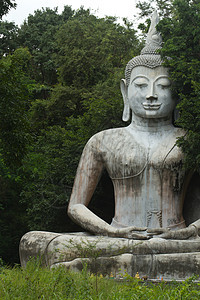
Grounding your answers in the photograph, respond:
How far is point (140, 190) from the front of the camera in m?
10.2

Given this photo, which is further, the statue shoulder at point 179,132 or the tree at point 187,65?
the statue shoulder at point 179,132

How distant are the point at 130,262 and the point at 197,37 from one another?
4044 millimetres

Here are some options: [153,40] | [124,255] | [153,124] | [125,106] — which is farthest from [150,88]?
[124,255]

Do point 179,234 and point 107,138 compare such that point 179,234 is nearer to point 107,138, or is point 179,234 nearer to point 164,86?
point 107,138

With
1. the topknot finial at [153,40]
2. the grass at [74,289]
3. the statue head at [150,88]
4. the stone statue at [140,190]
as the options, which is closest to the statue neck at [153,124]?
the stone statue at [140,190]

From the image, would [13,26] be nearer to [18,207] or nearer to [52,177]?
[18,207]

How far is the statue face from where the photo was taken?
10438mm

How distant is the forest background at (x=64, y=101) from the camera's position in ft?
32.9

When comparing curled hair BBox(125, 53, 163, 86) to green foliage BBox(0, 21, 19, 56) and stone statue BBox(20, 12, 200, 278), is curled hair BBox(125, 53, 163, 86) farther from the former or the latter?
green foliage BBox(0, 21, 19, 56)

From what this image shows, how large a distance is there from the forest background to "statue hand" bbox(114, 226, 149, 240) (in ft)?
4.67

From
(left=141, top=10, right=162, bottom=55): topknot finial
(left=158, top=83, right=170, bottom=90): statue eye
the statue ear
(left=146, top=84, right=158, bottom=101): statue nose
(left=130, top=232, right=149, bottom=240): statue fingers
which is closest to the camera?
(left=130, top=232, right=149, bottom=240): statue fingers

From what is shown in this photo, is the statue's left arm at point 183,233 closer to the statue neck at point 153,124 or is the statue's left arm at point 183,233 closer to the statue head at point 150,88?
the statue neck at point 153,124

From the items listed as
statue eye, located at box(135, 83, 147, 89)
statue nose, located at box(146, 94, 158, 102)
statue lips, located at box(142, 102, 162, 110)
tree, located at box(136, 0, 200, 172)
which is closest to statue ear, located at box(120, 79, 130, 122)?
statue eye, located at box(135, 83, 147, 89)

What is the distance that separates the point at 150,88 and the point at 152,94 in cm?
16
